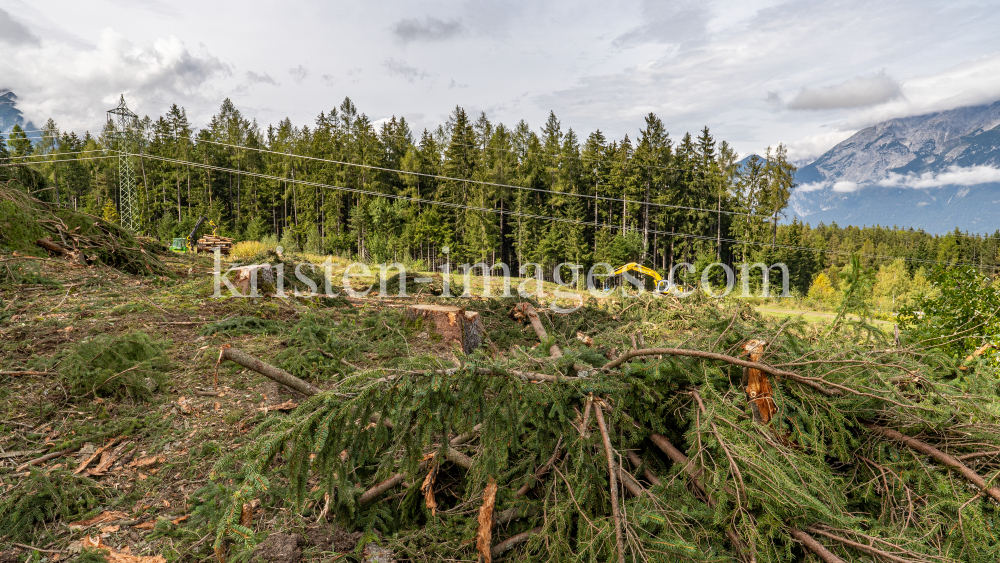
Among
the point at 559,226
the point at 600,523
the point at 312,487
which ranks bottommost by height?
the point at 312,487

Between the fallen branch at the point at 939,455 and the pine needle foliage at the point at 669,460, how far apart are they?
37 millimetres

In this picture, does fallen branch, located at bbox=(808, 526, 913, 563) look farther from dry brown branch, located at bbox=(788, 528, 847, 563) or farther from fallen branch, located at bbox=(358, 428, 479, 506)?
fallen branch, located at bbox=(358, 428, 479, 506)

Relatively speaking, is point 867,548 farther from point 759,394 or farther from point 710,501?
point 759,394

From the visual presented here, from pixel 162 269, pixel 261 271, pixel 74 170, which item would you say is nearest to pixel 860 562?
pixel 261 271

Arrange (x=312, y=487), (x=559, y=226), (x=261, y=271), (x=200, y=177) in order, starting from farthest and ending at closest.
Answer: (x=200, y=177) < (x=559, y=226) < (x=261, y=271) < (x=312, y=487)

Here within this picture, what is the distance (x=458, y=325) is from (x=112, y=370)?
3.24 m

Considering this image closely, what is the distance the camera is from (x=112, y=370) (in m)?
3.96

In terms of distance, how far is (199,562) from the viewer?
236 centimetres

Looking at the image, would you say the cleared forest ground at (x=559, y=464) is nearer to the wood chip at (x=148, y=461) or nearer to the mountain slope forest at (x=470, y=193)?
the wood chip at (x=148, y=461)

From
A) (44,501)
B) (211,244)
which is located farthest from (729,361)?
(211,244)

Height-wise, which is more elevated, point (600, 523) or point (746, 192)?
point (746, 192)

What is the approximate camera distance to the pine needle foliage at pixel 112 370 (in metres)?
3.88

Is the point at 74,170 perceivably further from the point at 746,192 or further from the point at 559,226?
the point at 746,192

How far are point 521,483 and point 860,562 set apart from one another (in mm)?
1425
